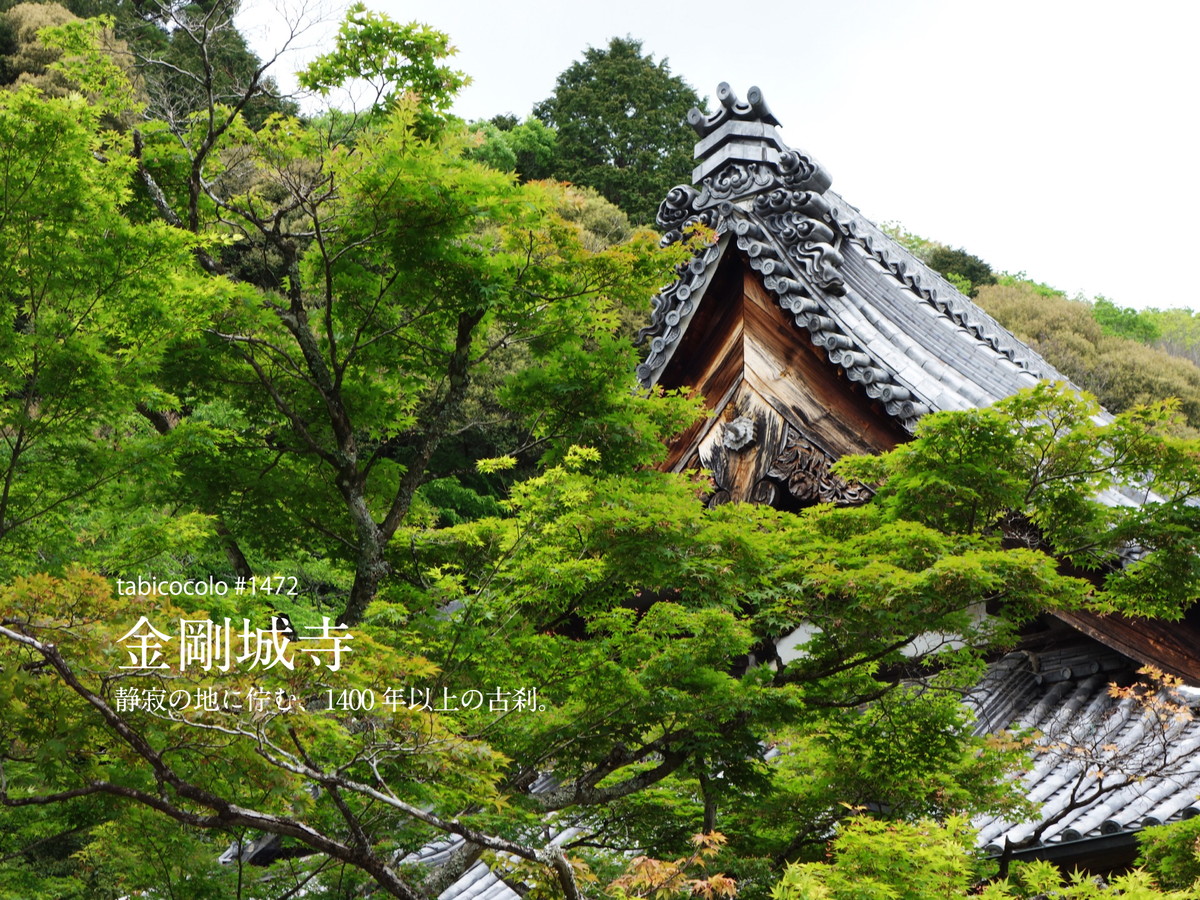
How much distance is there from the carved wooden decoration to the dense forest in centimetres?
157

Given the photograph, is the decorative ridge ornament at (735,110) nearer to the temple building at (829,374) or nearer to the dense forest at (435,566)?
the temple building at (829,374)

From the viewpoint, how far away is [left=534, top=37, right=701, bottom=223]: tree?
2816 centimetres

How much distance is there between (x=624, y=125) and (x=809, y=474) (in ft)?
75.6

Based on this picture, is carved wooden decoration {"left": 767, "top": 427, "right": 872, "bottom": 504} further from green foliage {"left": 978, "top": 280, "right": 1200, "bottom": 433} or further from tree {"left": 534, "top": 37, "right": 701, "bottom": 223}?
tree {"left": 534, "top": 37, "right": 701, "bottom": 223}

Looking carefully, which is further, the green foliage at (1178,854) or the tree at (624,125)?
the tree at (624,125)

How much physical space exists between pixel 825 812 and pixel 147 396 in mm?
4441

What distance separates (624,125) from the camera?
29812 mm

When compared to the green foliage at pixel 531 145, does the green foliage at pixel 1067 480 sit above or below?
below

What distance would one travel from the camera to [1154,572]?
17.8ft

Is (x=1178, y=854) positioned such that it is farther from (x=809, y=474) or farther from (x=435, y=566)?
(x=809, y=474)

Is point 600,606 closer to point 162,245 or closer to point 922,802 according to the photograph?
point 922,802

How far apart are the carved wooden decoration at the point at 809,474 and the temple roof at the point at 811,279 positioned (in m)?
0.67

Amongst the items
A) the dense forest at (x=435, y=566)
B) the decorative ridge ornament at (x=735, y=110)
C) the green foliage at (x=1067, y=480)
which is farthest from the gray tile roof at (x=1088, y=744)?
the decorative ridge ornament at (x=735, y=110)

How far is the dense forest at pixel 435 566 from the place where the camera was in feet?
14.8
